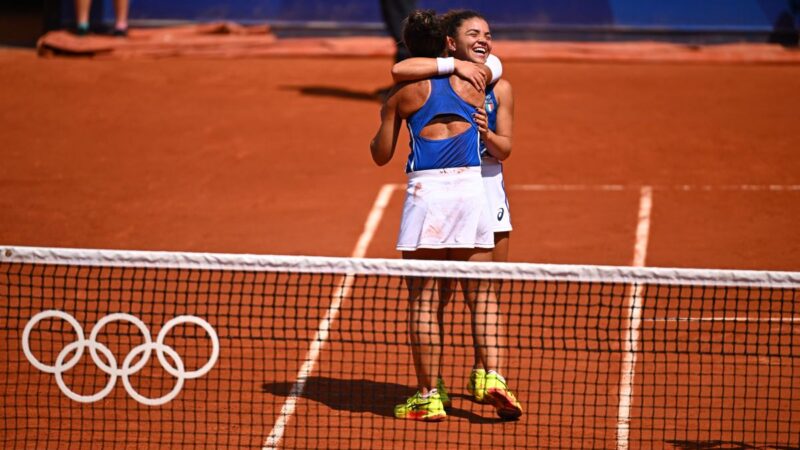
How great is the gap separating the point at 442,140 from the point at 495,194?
587 millimetres

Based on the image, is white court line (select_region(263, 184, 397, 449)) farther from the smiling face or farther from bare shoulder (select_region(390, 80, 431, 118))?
the smiling face

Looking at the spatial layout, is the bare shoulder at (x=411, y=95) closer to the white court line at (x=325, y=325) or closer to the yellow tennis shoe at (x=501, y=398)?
the white court line at (x=325, y=325)

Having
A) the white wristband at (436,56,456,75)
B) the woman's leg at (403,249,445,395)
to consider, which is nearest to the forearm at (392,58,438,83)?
the white wristband at (436,56,456,75)

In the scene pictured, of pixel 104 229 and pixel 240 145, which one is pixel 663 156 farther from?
pixel 104 229

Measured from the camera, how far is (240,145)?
14.1 m

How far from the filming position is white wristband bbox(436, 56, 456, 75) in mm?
6602

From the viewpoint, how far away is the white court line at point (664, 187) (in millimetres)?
12656

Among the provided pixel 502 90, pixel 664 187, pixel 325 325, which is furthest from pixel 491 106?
pixel 664 187

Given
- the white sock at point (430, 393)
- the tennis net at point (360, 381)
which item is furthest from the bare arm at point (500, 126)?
the white sock at point (430, 393)

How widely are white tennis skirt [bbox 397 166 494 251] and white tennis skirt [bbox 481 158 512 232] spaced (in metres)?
0.33

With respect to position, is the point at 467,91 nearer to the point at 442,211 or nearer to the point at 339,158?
the point at 442,211

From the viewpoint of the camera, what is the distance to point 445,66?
6605mm

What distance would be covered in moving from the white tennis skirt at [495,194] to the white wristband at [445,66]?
2.31 feet

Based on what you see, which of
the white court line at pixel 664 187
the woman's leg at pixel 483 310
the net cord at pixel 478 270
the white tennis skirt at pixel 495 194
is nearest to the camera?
the net cord at pixel 478 270
